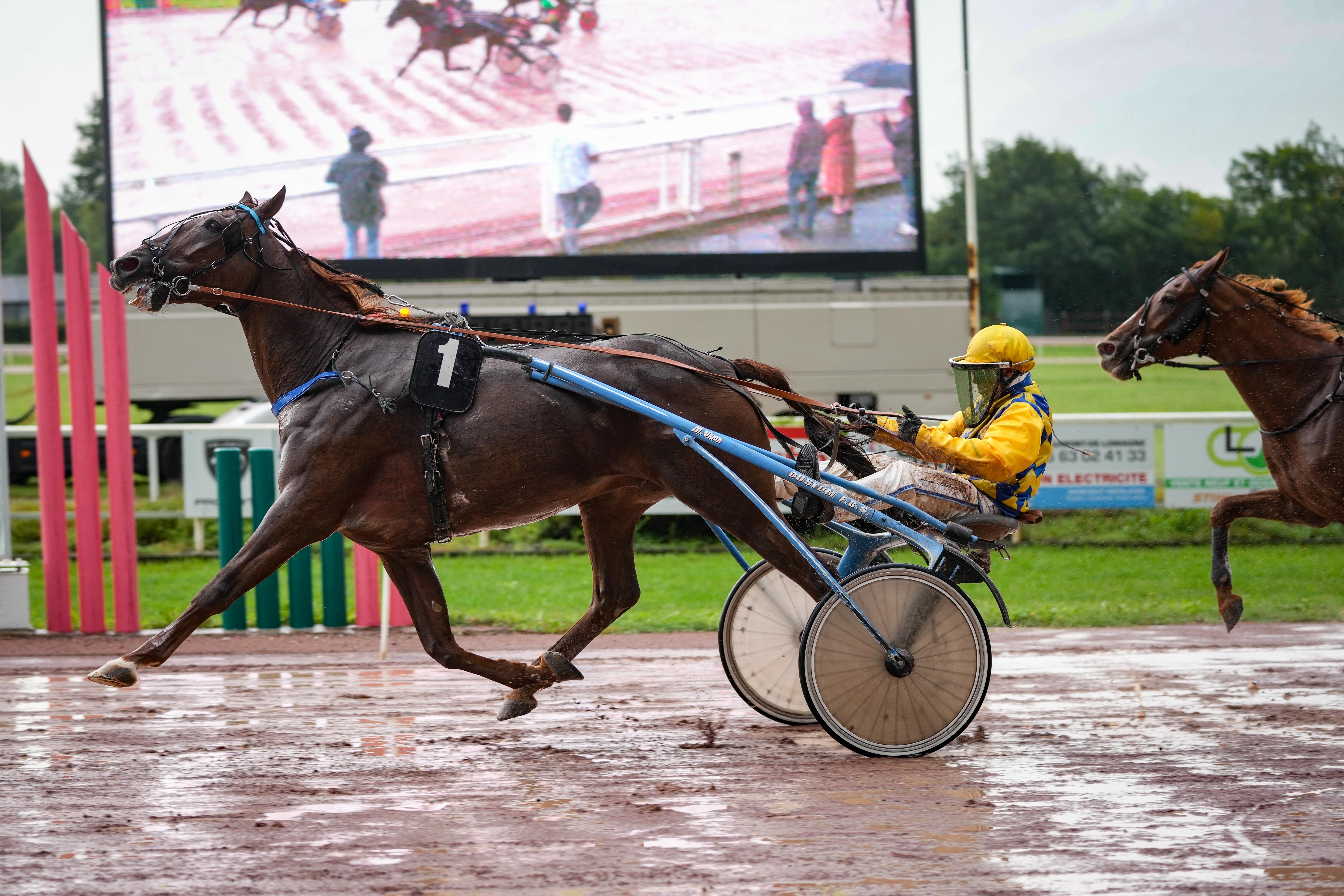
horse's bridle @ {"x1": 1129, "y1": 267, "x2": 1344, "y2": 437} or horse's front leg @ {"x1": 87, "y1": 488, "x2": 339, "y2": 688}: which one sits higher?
horse's bridle @ {"x1": 1129, "y1": 267, "x2": 1344, "y2": 437}

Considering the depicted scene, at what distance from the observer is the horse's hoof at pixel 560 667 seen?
186 inches

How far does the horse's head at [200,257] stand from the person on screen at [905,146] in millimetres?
8270

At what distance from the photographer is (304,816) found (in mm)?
3627

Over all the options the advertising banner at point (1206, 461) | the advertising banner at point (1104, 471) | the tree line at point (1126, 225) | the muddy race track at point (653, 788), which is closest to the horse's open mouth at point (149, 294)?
the muddy race track at point (653, 788)

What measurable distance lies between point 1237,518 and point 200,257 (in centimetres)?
458

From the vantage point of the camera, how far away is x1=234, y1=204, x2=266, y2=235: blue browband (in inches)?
182

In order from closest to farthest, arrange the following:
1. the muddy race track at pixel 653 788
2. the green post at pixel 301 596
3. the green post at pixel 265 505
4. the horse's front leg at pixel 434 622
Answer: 1. the muddy race track at pixel 653 788
2. the horse's front leg at pixel 434 622
3. the green post at pixel 265 505
4. the green post at pixel 301 596

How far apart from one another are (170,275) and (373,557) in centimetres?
314

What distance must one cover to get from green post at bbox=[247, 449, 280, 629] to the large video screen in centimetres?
521

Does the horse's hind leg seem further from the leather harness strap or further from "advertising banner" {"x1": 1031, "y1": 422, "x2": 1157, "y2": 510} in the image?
"advertising banner" {"x1": 1031, "y1": 422, "x2": 1157, "y2": 510}

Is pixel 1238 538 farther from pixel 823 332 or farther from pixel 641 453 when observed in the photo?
pixel 641 453

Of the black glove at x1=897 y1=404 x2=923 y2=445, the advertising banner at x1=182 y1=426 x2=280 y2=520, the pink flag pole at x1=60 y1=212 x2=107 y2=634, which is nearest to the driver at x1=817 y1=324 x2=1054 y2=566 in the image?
the black glove at x1=897 y1=404 x2=923 y2=445

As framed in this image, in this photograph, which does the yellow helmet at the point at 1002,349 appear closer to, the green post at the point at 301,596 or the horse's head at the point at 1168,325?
the horse's head at the point at 1168,325

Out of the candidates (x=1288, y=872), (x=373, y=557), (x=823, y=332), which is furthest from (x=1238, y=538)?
(x=1288, y=872)
